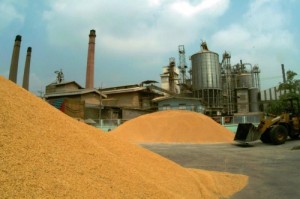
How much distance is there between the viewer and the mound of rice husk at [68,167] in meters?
3.11

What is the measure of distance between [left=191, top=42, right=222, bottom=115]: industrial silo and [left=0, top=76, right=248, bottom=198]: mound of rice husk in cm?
2861

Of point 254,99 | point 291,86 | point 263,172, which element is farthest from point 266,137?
point 254,99

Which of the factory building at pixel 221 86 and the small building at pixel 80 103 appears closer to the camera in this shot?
the small building at pixel 80 103

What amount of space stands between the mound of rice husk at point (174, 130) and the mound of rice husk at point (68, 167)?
11830 mm

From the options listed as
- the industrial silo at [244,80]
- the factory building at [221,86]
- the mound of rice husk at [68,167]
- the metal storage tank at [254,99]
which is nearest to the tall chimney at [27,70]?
the factory building at [221,86]

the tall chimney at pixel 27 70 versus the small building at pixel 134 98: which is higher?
the tall chimney at pixel 27 70

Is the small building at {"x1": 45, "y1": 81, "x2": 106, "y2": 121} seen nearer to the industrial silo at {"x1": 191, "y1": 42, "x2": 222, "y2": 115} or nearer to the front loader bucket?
the industrial silo at {"x1": 191, "y1": 42, "x2": 222, "y2": 115}

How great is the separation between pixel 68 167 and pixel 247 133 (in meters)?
11.9

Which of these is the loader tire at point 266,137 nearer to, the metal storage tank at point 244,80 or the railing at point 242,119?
the railing at point 242,119

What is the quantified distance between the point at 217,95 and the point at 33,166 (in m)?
32.4

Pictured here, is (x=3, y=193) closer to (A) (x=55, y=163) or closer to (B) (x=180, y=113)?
(A) (x=55, y=163)

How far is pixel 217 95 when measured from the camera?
112 ft

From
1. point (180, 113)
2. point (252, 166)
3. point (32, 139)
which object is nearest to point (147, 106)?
point (180, 113)

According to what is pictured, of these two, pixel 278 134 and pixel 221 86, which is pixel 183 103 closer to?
pixel 221 86
